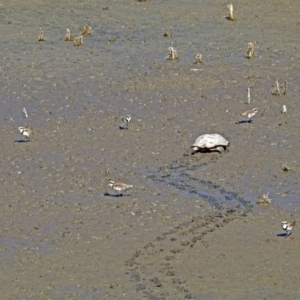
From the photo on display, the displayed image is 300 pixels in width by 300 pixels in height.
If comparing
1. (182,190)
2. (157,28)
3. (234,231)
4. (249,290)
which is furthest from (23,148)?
(157,28)

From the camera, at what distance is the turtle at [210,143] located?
19094 millimetres

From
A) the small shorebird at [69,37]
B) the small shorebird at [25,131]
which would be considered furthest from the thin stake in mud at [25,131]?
the small shorebird at [69,37]

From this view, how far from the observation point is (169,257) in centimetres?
1482

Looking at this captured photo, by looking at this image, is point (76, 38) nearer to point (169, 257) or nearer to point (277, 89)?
point (277, 89)

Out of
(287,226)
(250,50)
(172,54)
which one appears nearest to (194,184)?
(287,226)

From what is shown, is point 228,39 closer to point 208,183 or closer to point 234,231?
point 208,183

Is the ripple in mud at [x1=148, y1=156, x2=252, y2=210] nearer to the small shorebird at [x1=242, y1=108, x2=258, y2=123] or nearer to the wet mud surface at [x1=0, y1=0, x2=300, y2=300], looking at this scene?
the wet mud surface at [x1=0, y1=0, x2=300, y2=300]

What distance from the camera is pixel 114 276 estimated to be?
14.2 meters

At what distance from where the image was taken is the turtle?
1909 cm

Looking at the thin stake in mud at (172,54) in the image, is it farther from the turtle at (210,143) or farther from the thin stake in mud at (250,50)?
the turtle at (210,143)

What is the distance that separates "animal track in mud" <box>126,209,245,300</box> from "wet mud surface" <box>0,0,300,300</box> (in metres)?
0.03

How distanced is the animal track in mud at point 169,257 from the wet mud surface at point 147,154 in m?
0.03

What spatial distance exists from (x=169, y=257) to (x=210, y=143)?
180 inches

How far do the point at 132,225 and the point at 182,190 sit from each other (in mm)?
1749
